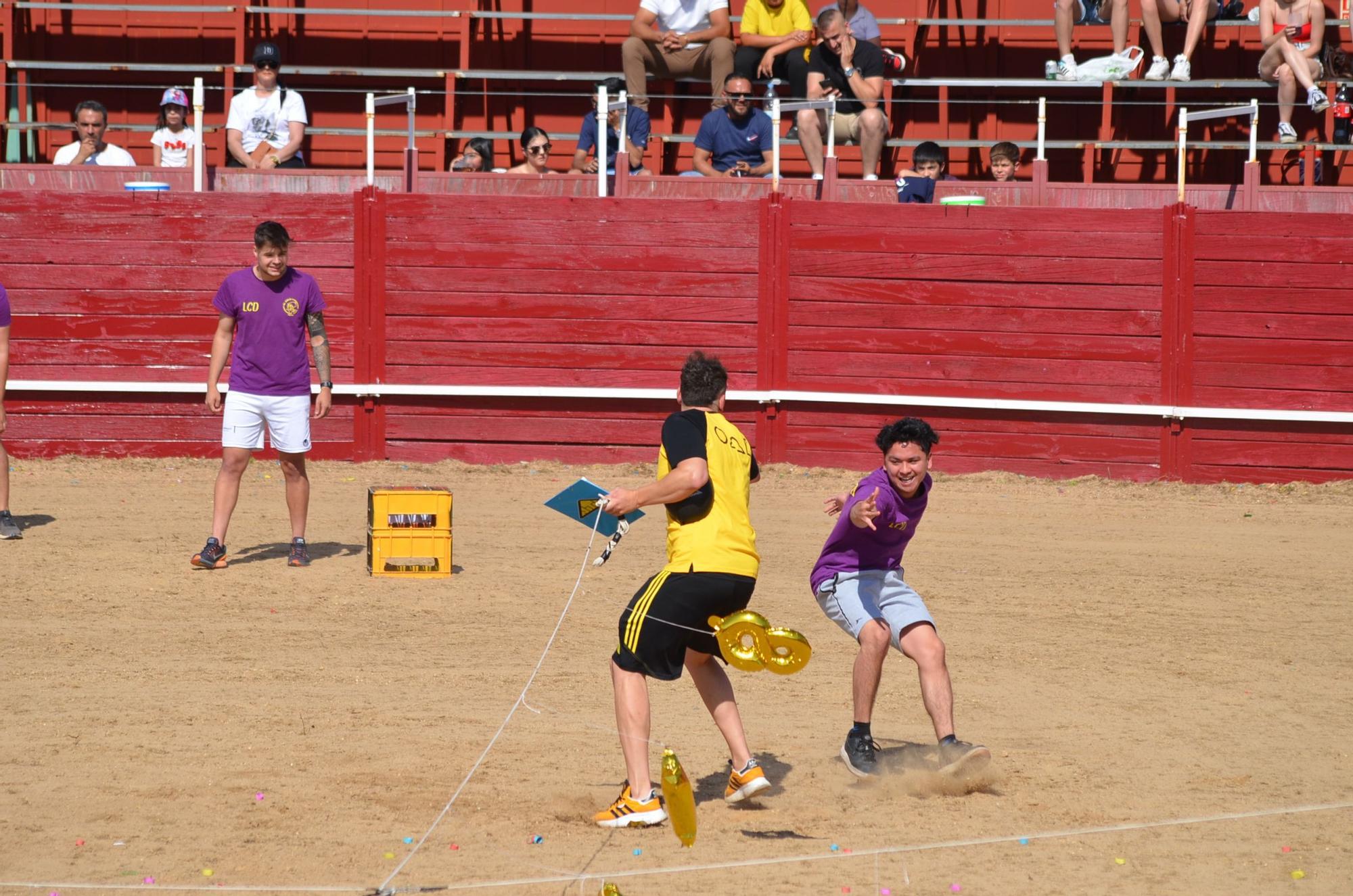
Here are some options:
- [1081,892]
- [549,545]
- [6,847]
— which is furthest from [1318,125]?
[6,847]

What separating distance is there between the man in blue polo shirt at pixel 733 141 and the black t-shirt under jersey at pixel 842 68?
0.77m

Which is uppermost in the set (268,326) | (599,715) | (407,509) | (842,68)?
(842,68)

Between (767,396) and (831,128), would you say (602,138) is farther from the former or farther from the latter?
(767,396)

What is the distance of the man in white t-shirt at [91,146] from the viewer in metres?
14.2

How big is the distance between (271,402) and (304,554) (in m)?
0.93

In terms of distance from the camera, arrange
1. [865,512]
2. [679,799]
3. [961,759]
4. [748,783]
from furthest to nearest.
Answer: [865,512]
[961,759]
[748,783]
[679,799]

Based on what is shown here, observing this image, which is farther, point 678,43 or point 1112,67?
point 1112,67

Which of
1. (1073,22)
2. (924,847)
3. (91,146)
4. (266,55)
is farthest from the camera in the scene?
(1073,22)

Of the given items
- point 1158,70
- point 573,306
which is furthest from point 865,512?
point 1158,70

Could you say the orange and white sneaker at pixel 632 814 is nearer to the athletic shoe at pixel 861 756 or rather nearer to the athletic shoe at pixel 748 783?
the athletic shoe at pixel 748 783

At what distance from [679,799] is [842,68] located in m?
11.2

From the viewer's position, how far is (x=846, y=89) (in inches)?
591

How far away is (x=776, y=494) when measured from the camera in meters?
12.4

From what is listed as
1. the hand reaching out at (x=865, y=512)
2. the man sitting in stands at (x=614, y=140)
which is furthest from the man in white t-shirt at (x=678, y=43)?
the hand reaching out at (x=865, y=512)
